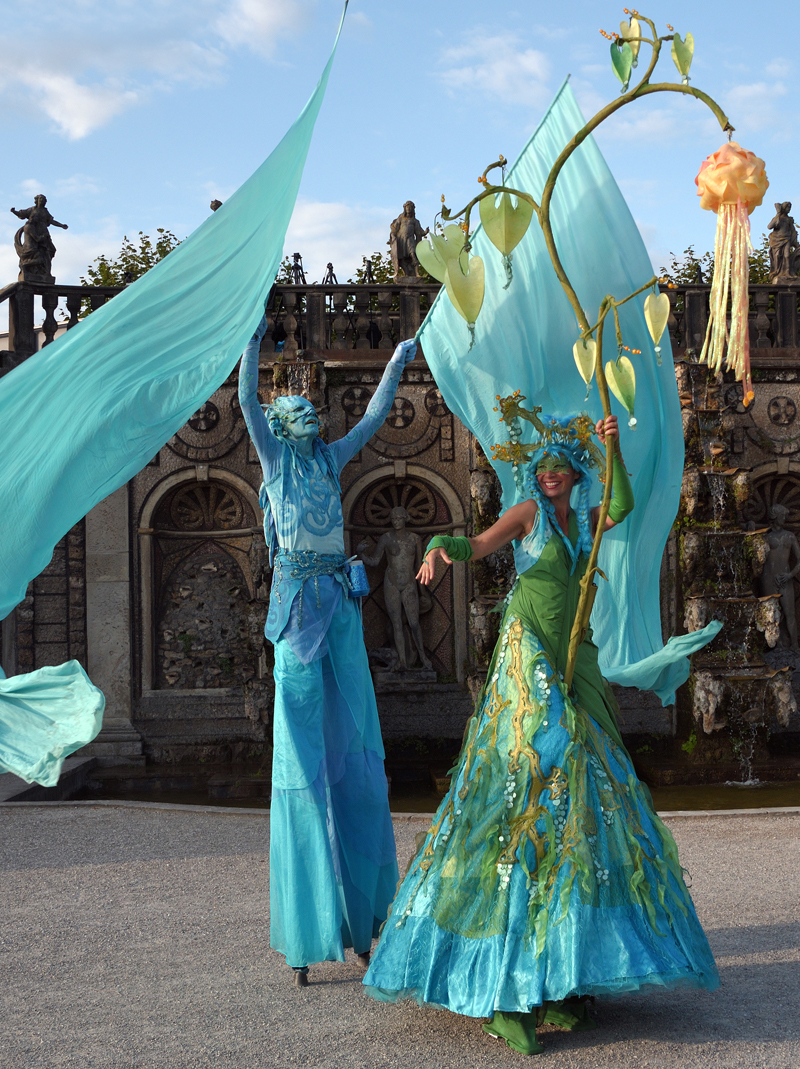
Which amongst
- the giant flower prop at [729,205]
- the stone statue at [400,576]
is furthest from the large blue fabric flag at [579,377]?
the stone statue at [400,576]

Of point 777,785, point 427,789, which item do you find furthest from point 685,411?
point 427,789

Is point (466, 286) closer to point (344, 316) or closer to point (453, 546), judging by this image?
point (453, 546)

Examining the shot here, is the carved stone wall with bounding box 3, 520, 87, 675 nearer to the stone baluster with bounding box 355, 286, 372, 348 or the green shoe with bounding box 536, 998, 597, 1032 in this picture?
the stone baluster with bounding box 355, 286, 372, 348

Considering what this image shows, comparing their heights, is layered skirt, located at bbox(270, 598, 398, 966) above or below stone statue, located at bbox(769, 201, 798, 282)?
below

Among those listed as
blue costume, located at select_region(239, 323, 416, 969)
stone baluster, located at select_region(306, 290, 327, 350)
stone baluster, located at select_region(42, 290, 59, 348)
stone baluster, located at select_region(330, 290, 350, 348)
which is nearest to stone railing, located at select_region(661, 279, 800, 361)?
stone baluster, located at select_region(330, 290, 350, 348)

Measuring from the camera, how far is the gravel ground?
3010 mm

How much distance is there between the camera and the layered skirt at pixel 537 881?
2.94m

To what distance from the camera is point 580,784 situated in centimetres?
318

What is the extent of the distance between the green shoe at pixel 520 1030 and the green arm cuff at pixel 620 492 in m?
1.56

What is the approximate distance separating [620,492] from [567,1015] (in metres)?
1.60

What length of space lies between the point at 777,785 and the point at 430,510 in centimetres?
453

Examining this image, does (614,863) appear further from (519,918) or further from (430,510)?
(430,510)

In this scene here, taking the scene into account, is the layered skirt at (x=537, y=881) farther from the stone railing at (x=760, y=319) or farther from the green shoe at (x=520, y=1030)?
the stone railing at (x=760, y=319)

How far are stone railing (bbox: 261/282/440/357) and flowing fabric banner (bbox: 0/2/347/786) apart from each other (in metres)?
8.18
